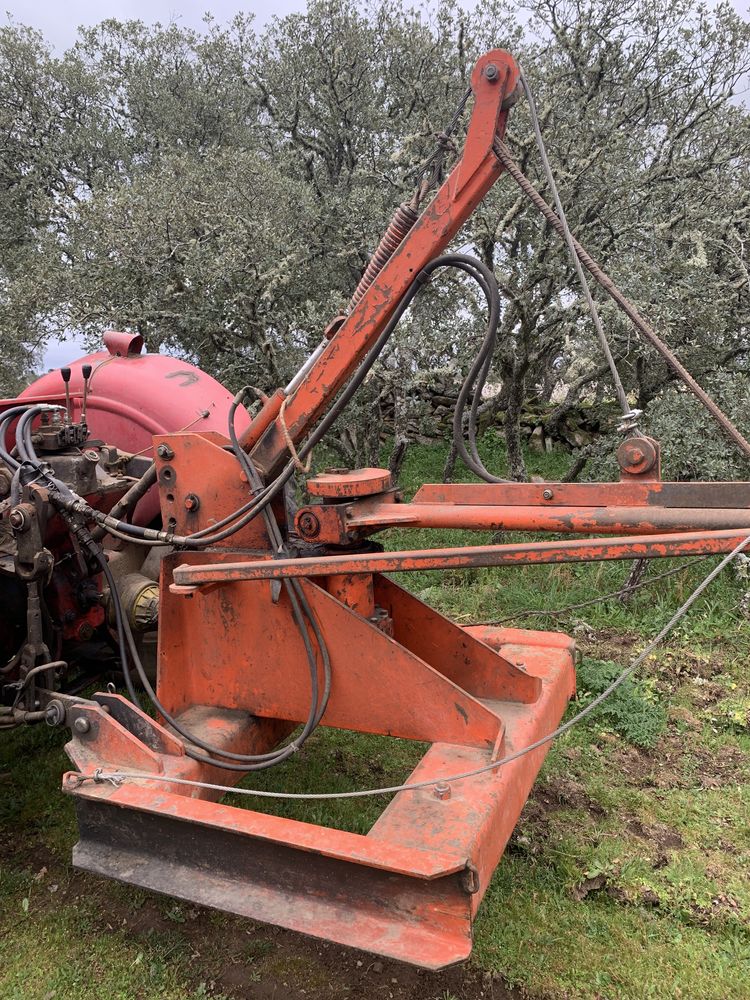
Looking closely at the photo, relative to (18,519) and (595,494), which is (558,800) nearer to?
(595,494)

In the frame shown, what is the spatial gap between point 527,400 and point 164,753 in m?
7.91

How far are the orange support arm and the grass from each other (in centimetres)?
167

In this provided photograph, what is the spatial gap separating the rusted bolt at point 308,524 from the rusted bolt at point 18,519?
1.00m

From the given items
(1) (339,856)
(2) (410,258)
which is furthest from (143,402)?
(1) (339,856)

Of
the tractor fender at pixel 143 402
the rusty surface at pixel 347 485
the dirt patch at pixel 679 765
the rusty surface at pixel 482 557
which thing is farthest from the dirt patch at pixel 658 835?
the tractor fender at pixel 143 402

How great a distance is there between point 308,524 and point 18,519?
1.05 metres

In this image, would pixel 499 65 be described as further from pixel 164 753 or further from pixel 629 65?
pixel 629 65

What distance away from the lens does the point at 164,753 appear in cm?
261

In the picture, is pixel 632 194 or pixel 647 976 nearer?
pixel 647 976

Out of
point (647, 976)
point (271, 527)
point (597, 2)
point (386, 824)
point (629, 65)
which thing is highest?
point (597, 2)

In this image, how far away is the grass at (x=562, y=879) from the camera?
2.52 m

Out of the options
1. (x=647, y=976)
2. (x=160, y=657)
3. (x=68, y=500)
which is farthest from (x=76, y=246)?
(x=647, y=976)

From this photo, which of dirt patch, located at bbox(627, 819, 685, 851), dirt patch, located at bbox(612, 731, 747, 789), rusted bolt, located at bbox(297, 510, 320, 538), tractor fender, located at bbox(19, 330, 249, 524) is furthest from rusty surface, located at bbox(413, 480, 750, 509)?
dirt patch, located at bbox(612, 731, 747, 789)

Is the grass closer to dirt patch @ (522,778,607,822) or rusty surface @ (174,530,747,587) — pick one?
dirt patch @ (522,778,607,822)
